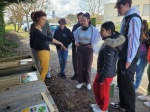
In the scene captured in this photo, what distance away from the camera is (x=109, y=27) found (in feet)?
8.68

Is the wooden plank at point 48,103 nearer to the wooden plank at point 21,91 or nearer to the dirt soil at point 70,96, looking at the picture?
the wooden plank at point 21,91

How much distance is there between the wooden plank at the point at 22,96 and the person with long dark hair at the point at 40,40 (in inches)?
44.7

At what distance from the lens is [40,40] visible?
3.60m

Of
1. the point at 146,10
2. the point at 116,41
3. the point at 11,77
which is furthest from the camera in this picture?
the point at 146,10

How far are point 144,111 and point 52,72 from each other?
306 centimetres

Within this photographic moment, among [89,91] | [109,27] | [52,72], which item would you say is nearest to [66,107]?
[89,91]

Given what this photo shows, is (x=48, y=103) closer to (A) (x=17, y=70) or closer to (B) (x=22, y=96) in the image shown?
(B) (x=22, y=96)

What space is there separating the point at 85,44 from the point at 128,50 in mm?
1372

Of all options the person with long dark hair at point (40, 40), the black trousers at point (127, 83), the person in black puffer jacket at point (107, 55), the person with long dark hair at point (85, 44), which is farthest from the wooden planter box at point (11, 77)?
the black trousers at point (127, 83)

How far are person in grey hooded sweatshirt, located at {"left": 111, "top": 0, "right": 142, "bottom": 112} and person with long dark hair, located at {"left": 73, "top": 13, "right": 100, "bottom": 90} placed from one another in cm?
103

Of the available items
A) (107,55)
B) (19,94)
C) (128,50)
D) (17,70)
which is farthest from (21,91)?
(128,50)

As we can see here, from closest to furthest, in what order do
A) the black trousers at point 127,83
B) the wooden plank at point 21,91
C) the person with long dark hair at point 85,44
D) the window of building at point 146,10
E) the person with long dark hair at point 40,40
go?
the wooden plank at point 21,91 < the black trousers at point 127,83 < the person with long dark hair at point 40,40 < the person with long dark hair at point 85,44 < the window of building at point 146,10

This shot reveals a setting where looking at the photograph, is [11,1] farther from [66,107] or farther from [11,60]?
[66,107]

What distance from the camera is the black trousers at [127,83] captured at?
110 inches
